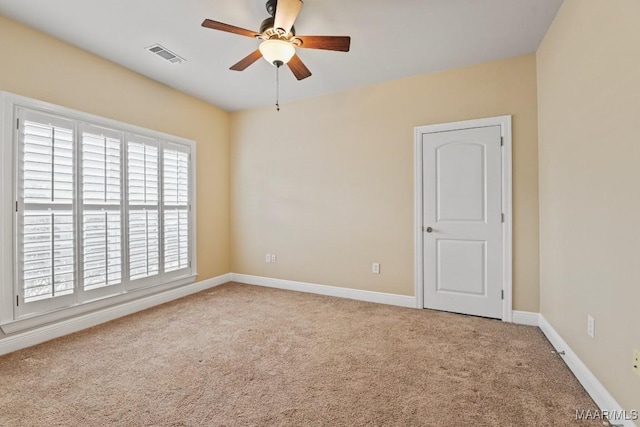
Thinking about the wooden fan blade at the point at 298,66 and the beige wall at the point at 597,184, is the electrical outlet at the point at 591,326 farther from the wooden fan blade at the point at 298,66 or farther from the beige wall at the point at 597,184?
the wooden fan blade at the point at 298,66

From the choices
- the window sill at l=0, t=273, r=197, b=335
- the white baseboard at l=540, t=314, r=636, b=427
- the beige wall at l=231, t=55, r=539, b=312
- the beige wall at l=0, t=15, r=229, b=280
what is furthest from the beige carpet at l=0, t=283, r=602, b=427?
the beige wall at l=0, t=15, r=229, b=280

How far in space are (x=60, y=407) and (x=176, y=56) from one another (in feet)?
9.92

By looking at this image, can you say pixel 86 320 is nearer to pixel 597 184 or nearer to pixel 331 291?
pixel 331 291

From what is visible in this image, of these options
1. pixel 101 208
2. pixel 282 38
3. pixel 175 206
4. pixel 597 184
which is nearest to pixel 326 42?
pixel 282 38

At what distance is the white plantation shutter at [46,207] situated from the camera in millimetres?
2473

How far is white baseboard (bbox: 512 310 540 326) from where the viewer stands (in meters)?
2.92

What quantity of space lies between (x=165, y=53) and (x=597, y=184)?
3692mm

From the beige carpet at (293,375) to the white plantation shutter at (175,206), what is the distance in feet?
2.92

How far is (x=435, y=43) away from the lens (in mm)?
2770

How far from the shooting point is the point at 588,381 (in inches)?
73.4

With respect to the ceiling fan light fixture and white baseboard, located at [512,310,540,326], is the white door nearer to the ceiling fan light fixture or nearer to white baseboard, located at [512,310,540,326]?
white baseboard, located at [512,310,540,326]

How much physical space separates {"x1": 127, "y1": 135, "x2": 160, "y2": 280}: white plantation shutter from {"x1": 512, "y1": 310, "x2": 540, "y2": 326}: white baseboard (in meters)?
4.01

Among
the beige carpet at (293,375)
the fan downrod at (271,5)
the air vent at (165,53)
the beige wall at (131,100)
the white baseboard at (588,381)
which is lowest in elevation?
the beige carpet at (293,375)

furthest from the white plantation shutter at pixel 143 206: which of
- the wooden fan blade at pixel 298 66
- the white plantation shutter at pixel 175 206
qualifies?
the wooden fan blade at pixel 298 66
